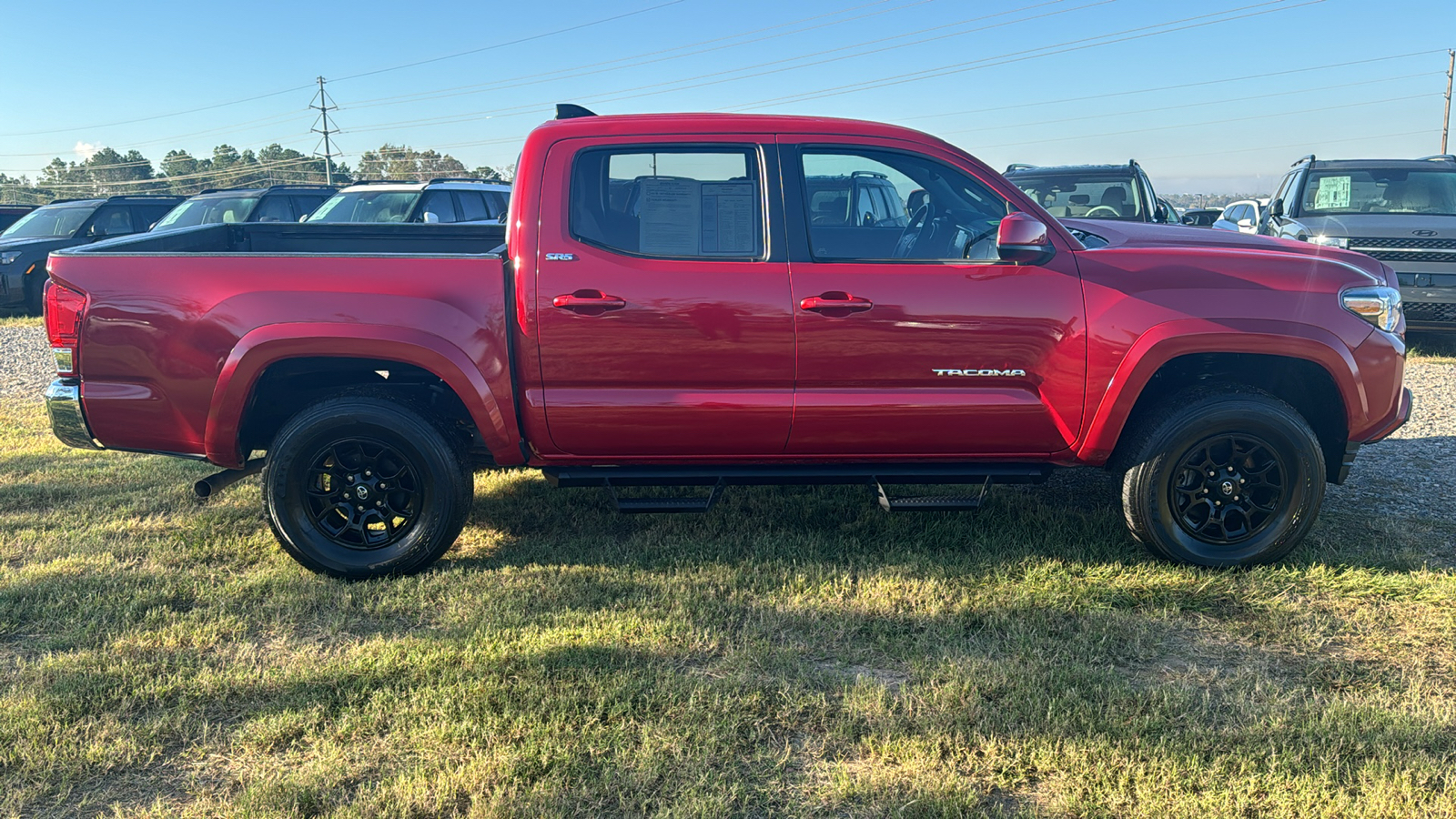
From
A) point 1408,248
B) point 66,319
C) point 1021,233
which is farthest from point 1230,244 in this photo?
point 1408,248

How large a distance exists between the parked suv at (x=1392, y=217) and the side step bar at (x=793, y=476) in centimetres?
631

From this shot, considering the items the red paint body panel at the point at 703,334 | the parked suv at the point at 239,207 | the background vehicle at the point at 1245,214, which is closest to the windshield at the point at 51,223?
the parked suv at the point at 239,207

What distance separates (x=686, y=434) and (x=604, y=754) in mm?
1557

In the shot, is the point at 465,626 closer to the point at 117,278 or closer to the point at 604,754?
the point at 604,754

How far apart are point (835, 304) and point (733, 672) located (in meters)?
1.55

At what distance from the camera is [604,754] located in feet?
9.12

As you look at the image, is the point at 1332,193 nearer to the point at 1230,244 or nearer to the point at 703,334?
the point at 1230,244

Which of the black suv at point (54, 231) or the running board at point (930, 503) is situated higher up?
the black suv at point (54, 231)

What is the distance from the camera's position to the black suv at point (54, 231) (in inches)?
536

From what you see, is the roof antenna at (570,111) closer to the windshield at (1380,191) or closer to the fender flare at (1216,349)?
the fender flare at (1216,349)

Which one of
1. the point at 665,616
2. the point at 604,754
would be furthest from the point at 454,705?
the point at 665,616

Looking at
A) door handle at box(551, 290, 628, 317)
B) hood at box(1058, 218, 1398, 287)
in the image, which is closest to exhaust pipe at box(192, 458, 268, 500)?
door handle at box(551, 290, 628, 317)

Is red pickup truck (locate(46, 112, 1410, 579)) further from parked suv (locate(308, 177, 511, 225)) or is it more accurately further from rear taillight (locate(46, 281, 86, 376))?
parked suv (locate(308, 177, 511, 225))

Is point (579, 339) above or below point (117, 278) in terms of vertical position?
below
